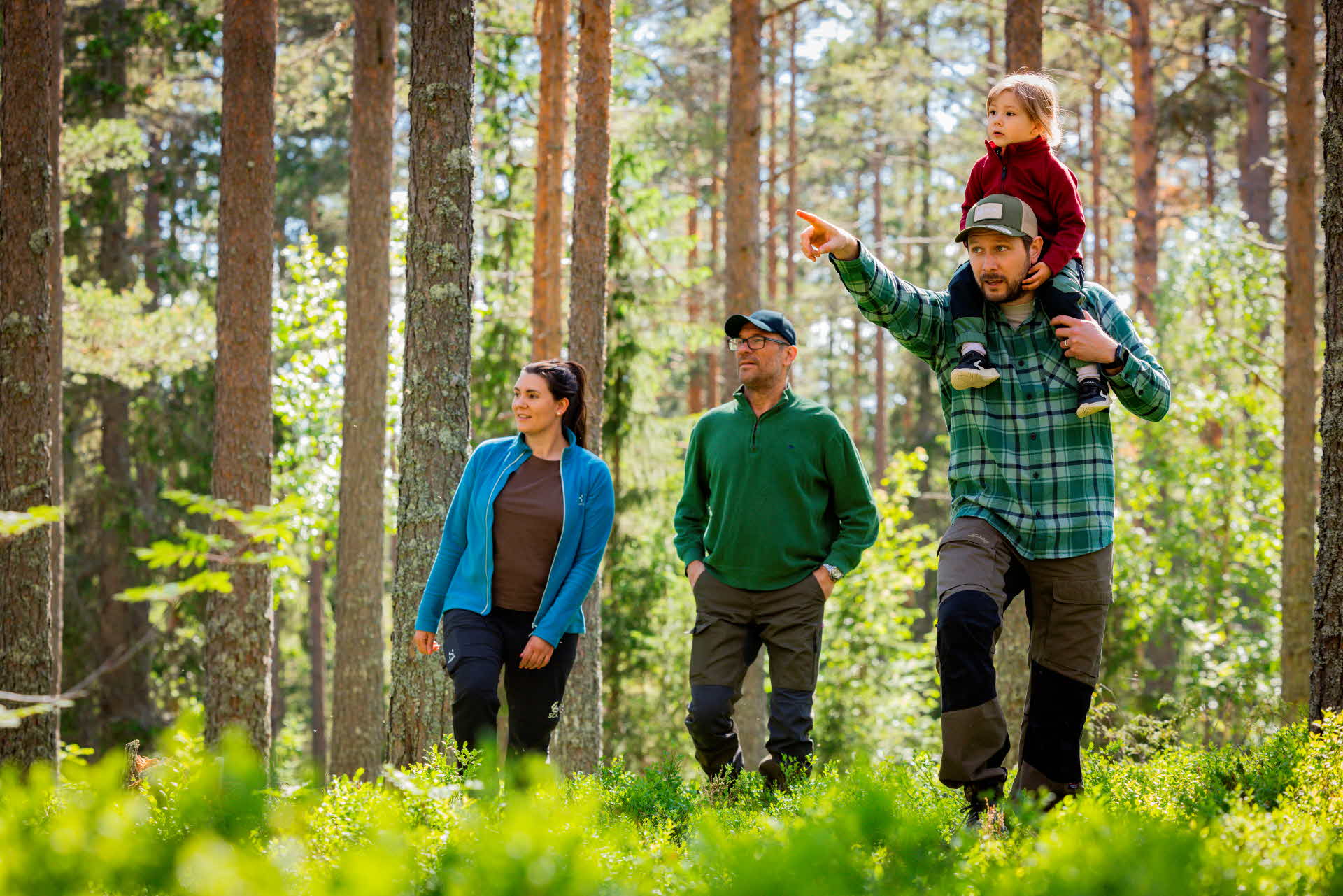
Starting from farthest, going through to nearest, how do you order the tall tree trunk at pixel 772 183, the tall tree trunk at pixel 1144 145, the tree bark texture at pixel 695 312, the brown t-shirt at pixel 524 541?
the tall tree trunk at pixel 772 183 < the tall tree trunk at pixel 1144 145 < the tree bark texture at pixel 695 312 < the brown t-shirt at pixel 524 541

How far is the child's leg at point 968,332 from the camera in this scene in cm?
400

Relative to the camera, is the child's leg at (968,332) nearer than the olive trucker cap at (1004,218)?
Yes

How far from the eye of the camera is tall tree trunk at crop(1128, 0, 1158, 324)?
1888 centimetres

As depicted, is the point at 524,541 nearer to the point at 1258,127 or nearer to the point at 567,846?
the point at 567,846

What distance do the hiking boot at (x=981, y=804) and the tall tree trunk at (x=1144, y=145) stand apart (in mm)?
16650

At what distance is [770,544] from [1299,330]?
29.3 ft

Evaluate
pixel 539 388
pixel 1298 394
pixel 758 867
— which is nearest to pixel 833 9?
pixel 1298 394

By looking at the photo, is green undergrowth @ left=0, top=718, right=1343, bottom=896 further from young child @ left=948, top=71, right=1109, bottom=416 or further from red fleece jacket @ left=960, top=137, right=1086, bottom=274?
red fleece jacket @ left=960, top=137, right=1086, bottom=274

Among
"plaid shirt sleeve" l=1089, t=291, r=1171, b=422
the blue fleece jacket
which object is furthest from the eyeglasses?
"plaid shirt sleeve" l=1089, t=291, r=1171, b=422

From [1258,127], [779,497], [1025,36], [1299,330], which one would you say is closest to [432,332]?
[779,497]

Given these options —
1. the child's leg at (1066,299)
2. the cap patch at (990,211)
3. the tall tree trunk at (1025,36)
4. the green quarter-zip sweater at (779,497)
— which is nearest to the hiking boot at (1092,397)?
the child's leg at (1066,299)

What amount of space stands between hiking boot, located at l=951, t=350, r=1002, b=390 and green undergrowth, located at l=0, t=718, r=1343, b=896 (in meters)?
1.46

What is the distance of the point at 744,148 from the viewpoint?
41.8 feet

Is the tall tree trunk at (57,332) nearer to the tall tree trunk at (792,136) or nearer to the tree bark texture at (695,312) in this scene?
the tree bark texture at (695,312)
